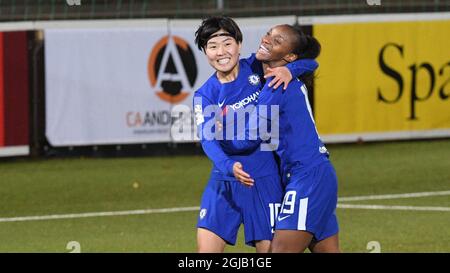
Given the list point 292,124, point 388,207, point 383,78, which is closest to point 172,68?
point 383,78

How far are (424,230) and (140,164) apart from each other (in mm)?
5935

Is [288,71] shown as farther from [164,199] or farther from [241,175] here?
[164,199]

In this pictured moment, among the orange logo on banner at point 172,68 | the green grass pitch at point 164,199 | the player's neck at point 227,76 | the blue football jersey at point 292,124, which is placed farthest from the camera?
the orange logo on banner at point 172,68

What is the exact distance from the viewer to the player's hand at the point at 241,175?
9.53m

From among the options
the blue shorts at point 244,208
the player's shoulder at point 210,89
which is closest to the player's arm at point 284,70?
the player's shoulder at point 210,89

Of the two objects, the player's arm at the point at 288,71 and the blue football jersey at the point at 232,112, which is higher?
the player's arm at the point at 288,71

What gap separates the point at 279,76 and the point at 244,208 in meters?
1.02

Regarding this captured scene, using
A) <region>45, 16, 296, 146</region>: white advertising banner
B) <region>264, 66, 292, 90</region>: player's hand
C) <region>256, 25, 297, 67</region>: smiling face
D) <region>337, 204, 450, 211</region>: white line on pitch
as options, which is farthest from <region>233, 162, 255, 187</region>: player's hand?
<region>45, 16, 296, 146</region>: white advertising banner

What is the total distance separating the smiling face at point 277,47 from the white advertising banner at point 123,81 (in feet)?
29.8

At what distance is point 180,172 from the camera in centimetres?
1844

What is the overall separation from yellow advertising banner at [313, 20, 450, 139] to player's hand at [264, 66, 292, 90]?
403 inches

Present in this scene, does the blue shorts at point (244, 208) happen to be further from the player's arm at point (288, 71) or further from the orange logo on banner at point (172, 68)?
the orange logo on banner at point (172, 68)
